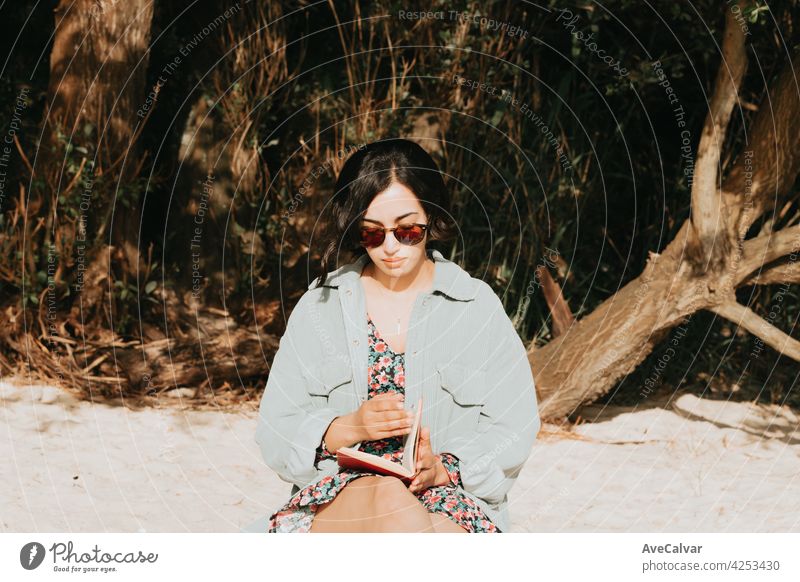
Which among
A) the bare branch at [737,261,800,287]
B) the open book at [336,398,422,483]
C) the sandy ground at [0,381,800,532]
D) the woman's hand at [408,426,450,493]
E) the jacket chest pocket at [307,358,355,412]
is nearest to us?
the open book at [336,398,422,483]

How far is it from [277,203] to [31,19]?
2.00 m

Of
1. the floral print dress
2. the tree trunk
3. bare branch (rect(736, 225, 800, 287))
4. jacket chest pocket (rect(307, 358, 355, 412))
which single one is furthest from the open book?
bare branch (rect(736, 225, 800, 287))

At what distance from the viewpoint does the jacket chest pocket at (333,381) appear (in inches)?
112

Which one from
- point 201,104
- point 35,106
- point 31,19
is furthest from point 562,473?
point 31,19

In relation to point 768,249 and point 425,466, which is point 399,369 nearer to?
point 425,466

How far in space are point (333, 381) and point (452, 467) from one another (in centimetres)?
43

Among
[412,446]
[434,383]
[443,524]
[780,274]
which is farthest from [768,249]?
[412,446]

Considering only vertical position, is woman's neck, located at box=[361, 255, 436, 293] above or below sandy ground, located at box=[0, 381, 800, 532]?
above

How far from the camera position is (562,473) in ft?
16.1

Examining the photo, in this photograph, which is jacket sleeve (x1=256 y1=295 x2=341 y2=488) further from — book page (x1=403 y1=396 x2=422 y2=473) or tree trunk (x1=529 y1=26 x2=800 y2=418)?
tree trunk (x1=529 y1=26 x2=800 y2=418)

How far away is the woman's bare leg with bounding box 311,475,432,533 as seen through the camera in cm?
252

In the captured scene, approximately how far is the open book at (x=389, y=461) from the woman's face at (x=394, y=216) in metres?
0.48

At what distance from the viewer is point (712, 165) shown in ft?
16.6

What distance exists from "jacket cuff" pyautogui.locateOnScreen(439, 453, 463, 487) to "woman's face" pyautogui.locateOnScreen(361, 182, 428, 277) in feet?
1.91
